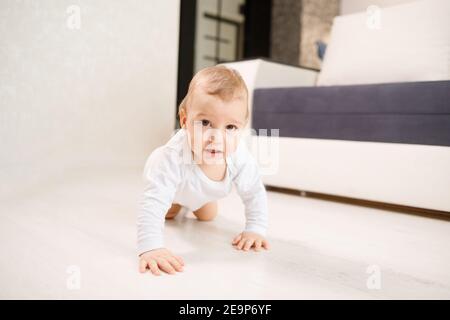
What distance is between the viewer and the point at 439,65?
1579 millimetres

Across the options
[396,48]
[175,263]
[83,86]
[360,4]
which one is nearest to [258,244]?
[175,263]

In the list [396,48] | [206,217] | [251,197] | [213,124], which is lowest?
[206,217]

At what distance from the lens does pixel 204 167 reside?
88cm

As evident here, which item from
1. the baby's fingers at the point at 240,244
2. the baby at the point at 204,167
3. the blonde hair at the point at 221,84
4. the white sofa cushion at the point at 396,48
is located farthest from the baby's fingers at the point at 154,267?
the white sofa cushion at the point at 396,48

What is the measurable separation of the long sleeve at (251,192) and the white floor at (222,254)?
0.23ft

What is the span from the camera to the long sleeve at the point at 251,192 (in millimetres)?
885

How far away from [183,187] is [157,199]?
121 millimetres

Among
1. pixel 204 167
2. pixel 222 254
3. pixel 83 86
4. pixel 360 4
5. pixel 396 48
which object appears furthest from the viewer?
pixel 360 4

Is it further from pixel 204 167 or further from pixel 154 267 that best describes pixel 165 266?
pixel 204 167

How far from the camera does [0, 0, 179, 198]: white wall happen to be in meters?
1.53

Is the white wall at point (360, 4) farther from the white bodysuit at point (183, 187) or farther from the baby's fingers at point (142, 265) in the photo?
the baby's fingers at point (142, 265)

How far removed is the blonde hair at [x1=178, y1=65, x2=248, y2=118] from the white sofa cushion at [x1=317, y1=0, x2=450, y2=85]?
1.17 meters

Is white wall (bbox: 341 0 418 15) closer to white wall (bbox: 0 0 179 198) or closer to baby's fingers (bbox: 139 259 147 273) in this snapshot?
white wall (bbox: 0 0 179 198)

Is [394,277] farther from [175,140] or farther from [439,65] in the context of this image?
[439,65]
